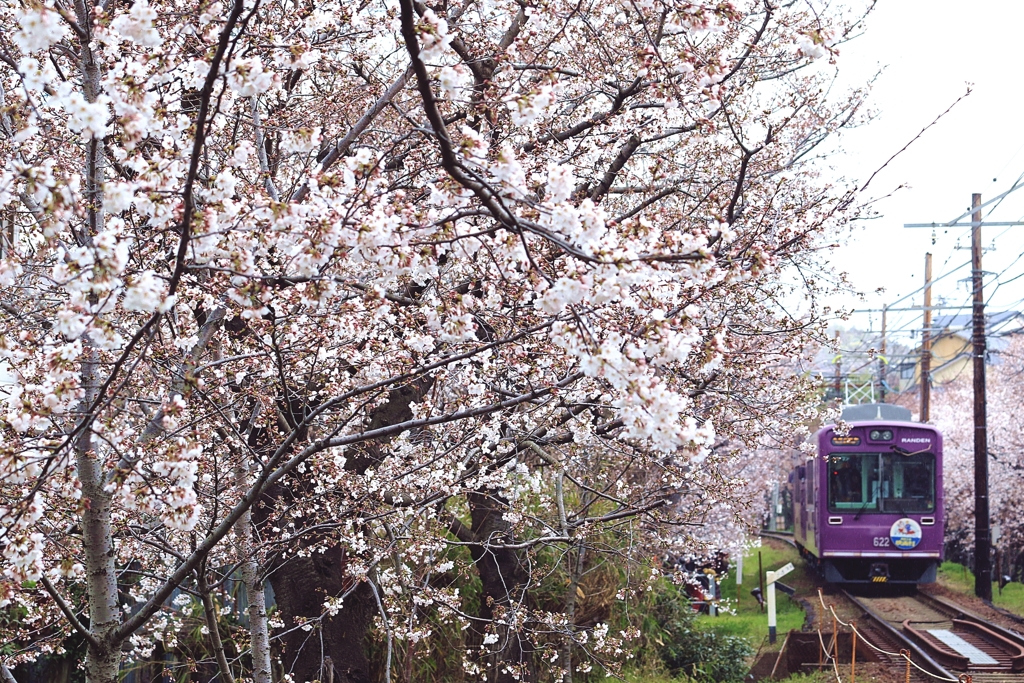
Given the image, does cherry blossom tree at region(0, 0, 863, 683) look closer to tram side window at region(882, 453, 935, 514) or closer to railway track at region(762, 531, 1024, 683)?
railway track at region(762, 531, 1024, 683)

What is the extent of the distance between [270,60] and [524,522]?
4.24 m

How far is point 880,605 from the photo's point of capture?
15.9 meters

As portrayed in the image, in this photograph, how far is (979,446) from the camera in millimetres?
18469

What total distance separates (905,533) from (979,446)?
13.1 ft

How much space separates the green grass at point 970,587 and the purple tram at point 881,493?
2553 mm

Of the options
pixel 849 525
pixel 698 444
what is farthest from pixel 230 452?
pixel 849 525

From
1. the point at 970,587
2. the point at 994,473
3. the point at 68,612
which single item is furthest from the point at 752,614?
the point at 68,612

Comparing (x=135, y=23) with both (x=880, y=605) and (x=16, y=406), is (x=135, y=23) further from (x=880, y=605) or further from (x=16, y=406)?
(x=880, y=605)

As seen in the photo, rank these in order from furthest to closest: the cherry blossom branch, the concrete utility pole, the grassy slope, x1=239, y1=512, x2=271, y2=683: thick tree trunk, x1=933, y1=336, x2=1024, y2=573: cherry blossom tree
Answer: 1. x1=933, y1=336, x2=1024, y2=573: cherry blossom tree
2. the concrete utility pole
3. the grassy slope
4. x1=239, y1=512, x2=271, y2=683: thick tree trunk
5. the cherry blossom branch

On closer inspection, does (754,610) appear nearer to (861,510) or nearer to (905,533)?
(861,510)

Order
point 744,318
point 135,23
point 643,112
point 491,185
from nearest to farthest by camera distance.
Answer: point 135,23, point 491,185, point 643,112, point 744,318

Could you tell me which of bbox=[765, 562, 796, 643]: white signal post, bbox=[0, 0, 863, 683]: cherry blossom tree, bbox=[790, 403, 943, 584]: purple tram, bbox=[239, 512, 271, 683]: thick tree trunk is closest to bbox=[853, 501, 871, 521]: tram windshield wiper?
bbox=[790, 403, 943, 584]: purple tram

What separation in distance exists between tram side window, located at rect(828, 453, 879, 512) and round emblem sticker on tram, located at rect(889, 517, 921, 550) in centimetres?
43

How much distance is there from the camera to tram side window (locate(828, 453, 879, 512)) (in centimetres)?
1581
